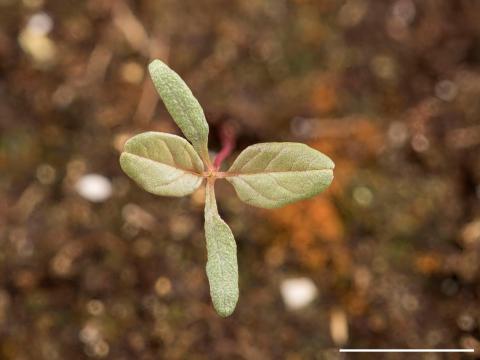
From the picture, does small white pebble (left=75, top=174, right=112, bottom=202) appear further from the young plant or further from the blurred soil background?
the young plant

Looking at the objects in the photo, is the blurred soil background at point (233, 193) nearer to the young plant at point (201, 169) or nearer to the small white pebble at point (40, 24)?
the small white pebble at point (40, 24)

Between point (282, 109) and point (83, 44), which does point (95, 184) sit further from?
point (282, 109)

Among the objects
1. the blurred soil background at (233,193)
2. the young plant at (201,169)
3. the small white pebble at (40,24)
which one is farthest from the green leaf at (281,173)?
the small white pebble at (40,24)

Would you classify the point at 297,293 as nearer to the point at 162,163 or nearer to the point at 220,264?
the point at 220,264

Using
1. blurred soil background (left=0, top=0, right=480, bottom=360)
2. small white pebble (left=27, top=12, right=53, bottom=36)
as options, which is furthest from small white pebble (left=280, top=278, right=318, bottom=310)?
small white pebble (left=27, top=12, right=53, bottom=36)

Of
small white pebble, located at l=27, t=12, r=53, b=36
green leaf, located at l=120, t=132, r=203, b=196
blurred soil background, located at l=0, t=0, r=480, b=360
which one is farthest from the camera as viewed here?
small white pebble, located at l=27, t=12, r=53, b=36

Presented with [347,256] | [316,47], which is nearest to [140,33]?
[316,47]
